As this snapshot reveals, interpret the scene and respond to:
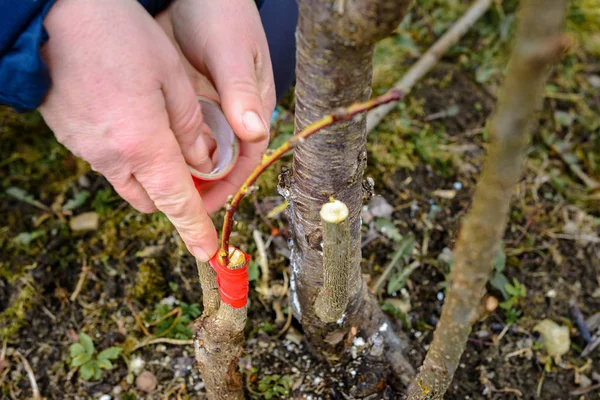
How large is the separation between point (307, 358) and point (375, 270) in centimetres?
44

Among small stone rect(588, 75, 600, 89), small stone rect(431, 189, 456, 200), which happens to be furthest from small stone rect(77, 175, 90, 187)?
small stone rect(588, 75, 600, 89)

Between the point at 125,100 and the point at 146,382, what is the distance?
103cm

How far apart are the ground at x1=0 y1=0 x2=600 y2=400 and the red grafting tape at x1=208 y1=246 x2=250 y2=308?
516 millimetres

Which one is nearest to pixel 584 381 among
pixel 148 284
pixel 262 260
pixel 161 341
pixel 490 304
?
pixel 490 304

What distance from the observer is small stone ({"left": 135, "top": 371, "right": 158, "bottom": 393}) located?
→ 6.00 ft

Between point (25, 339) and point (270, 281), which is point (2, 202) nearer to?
point (25, 339)

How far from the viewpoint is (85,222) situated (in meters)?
2.21

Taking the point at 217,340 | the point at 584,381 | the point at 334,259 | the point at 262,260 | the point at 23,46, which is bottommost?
the point at 584,381

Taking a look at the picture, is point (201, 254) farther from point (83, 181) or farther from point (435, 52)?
point (435, 52)

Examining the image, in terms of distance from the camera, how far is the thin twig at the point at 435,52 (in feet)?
8.05

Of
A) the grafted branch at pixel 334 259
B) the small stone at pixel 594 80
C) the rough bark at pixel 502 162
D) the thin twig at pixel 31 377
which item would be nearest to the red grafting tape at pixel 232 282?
the grafted branch at pixel 334 259

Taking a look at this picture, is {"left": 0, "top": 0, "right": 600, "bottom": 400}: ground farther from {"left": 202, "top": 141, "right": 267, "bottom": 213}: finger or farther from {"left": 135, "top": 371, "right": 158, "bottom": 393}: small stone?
{"left": 202, "top": 141, "right": 267, "bottom": 213}: finger

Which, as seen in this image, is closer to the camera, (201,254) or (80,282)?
(201,254)

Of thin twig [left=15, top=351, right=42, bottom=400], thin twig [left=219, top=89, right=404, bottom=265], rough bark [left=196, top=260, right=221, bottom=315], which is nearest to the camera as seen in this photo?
thin twig [left=219, top=89, right=404, bottom=265]
